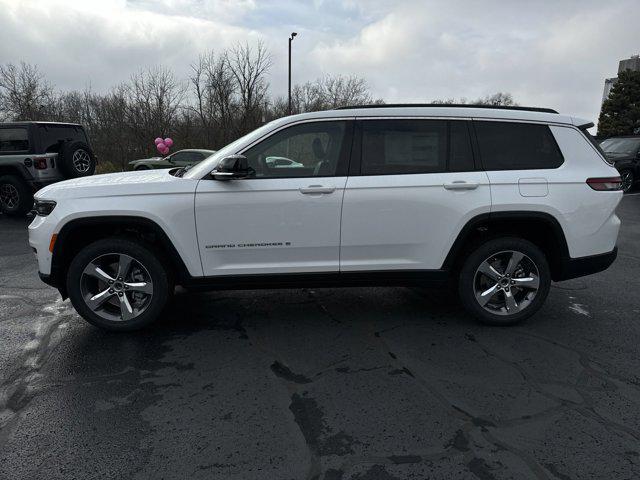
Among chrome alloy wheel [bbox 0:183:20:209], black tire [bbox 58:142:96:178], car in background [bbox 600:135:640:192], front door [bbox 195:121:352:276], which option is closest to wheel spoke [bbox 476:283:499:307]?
front door [bbox 195:121:352:276]

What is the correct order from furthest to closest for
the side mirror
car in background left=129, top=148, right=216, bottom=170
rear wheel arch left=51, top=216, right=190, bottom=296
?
car in background left=129, top=148, right=216, bottom=170 → rear wheel arch left=51, top=216, right=190, bottom=296 → the side mirror

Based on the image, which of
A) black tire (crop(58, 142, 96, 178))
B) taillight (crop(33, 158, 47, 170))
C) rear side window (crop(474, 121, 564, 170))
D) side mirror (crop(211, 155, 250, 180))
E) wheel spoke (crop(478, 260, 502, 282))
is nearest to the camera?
side mirror (crop(211, 155, 250, 180))

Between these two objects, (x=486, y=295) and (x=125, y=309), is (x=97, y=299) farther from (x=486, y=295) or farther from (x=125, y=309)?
(x=486, y=295)

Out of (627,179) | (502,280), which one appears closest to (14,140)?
(502,280)

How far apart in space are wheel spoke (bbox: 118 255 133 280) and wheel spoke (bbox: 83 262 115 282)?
9cm

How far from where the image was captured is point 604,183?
370 centimetres

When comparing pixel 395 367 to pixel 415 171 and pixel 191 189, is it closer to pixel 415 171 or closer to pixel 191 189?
pixel 415 171

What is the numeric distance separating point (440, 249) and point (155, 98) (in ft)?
99.0

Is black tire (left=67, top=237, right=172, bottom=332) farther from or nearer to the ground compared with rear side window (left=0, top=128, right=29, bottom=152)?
nearer to the ground

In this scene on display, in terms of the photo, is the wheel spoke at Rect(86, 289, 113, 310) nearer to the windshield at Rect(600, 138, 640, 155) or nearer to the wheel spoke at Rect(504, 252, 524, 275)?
the wheel spoke at Rect(504, 252, 524, 275)

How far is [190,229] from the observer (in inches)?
138

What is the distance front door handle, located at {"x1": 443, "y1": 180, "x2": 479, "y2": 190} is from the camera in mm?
3574

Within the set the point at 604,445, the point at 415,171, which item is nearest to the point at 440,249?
the point at 415,171

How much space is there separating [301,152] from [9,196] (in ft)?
28.9
